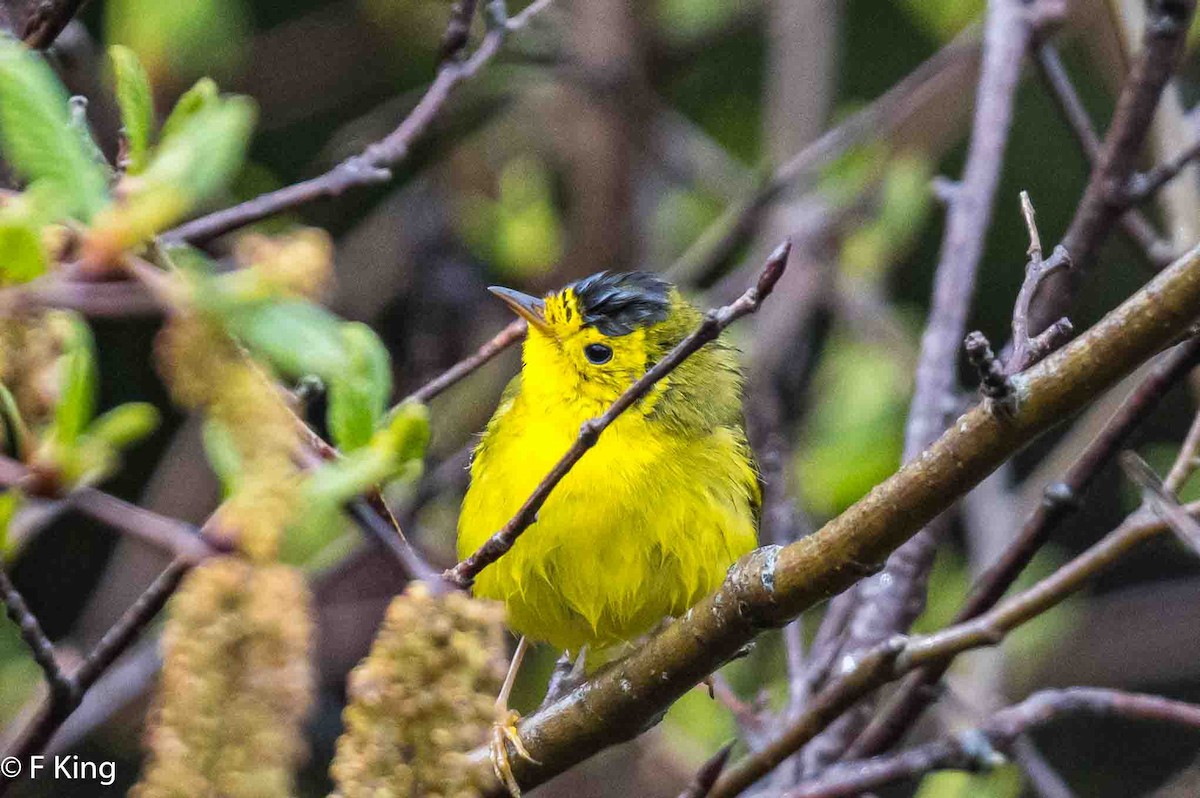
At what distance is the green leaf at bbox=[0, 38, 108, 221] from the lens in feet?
5.00

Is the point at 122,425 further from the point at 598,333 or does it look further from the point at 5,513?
the point at 598,333

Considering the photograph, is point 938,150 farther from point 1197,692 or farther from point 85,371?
point 85,371

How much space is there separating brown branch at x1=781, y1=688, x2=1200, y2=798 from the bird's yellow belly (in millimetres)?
686

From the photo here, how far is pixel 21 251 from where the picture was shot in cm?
151

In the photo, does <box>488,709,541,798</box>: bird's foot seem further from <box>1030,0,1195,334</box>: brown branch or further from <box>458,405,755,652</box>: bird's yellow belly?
<box>1030,0,1195,334</box>: brown branch

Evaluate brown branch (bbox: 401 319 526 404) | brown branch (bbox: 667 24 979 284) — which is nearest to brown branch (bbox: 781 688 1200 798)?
brown branch (bbox: 401 319 526 404)

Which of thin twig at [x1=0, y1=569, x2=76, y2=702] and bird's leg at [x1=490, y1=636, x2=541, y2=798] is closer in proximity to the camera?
thin twig at [x1=0, y1=569, x2=76, y2=702]

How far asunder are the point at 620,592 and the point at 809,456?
136cm

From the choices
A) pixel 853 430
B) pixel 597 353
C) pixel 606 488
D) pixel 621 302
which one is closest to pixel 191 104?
pixel 606 488

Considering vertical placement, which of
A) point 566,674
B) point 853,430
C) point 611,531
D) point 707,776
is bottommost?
point 566,674

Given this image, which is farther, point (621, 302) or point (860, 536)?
point (621, 302)

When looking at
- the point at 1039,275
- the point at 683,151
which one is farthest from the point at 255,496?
the point at 683,151

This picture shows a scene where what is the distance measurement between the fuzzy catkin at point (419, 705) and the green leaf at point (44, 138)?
0.58m

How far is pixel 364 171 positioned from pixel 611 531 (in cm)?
100
